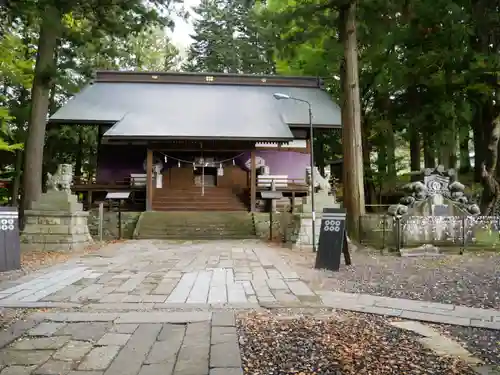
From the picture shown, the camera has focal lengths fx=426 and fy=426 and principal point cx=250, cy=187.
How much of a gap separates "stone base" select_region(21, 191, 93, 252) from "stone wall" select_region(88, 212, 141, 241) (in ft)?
15.5

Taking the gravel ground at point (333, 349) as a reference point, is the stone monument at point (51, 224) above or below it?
above

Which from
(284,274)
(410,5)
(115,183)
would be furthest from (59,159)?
(284,274)

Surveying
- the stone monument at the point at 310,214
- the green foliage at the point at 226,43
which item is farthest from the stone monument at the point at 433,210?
the green foliage at the point at 226,43

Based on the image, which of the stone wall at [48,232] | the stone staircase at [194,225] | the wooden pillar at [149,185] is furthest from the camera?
the wooden pillar at [149,185]

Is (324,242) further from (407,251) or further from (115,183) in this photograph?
(115,183)

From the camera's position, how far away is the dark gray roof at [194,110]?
1898 centimetres

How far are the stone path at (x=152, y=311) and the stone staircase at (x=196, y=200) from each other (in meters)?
10.9

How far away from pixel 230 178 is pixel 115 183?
222 inches

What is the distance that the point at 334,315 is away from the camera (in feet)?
14.5

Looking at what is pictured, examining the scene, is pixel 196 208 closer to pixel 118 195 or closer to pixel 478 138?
pixel 118 195

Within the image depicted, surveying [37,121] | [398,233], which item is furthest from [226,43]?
Result: [398,233]

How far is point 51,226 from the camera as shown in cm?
1076

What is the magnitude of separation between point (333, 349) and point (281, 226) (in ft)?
36.9

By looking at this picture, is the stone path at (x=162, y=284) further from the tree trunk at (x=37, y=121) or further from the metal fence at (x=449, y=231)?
the tree trunk at (x=37, y=121)
